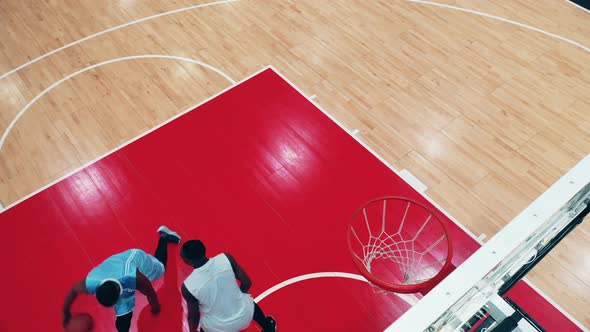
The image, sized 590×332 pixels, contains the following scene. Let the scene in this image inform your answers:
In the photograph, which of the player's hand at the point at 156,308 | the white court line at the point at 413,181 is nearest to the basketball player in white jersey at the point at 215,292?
the player's hand at the point at 156,308

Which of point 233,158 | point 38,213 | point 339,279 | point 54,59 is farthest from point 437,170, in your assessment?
point 54,59

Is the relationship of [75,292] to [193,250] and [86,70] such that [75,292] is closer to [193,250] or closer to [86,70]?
[193,250]

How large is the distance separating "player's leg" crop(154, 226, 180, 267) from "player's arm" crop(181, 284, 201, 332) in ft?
3.30

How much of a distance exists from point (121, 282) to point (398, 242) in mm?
2619

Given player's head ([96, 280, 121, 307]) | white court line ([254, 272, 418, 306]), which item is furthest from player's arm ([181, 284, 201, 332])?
white court line ([254, 272, 418, 306])

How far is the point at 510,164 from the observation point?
205 inches

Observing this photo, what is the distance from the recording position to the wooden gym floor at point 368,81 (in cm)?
514

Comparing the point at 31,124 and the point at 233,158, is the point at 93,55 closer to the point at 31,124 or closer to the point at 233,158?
the point at 31,124

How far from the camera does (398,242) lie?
4633 mm

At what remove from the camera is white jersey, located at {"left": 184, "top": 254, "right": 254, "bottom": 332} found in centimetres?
313

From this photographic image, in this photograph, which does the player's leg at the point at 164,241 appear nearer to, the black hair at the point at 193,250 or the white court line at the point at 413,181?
the black hair at the point at 193,250

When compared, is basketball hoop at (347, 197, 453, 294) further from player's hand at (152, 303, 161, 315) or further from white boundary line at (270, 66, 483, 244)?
player's hand at (152, 303, 161, 315)

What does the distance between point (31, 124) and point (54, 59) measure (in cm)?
114

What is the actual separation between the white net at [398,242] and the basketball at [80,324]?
96.6 inches
